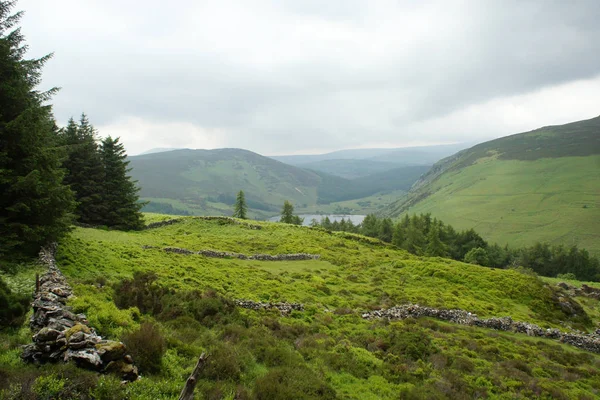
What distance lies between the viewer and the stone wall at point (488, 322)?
20.4 meters

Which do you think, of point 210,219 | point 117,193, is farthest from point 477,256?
point 117,193

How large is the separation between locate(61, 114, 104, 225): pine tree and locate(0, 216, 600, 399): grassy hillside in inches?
438

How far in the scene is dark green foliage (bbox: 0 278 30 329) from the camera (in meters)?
9.88

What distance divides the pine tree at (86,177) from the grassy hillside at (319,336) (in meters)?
11.1

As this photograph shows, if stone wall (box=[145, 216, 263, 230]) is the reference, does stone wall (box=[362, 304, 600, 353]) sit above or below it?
below

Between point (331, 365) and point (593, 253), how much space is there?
17383cm

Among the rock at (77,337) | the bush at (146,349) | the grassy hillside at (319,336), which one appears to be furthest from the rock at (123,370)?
the rock at (77,337)

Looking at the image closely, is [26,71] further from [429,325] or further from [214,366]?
[429,325]

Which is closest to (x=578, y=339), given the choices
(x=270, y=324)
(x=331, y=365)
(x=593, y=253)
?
(x=331, y=365)

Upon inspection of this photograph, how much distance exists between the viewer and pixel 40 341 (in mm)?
7965

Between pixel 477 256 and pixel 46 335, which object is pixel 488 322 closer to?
pixel 46 335

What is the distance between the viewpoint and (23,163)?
16.5 metres

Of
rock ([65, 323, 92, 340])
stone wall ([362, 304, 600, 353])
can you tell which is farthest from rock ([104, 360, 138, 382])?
stone wall ([362, 304, 600, 353])

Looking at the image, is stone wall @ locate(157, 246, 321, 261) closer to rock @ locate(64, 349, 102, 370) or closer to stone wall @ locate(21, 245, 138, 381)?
stone wall @ locate(21, 245, 138, 381)
